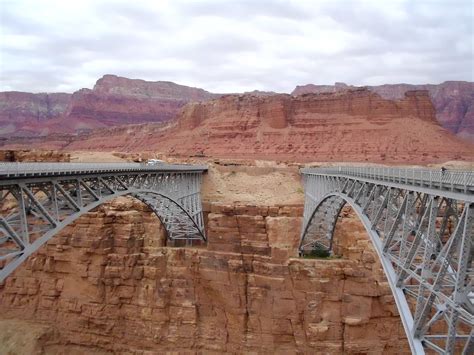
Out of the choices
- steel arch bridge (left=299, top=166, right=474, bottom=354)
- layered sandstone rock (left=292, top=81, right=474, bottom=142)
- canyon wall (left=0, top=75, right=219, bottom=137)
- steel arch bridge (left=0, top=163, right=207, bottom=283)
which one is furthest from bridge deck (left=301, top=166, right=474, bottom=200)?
canyon wall (left=0, top=75, right=219, bottom=137)

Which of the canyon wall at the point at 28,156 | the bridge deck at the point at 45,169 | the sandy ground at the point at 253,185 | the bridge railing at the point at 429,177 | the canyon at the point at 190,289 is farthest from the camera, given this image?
the canyon wall at the point at 28,156

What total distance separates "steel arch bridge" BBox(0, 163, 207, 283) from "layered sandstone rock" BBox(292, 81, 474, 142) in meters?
97.6

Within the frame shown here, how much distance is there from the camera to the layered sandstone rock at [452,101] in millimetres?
134000

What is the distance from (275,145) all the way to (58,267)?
5247 centimetres

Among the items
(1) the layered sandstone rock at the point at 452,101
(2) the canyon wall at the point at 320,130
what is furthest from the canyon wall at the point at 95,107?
(2) the canyon wall at the point at 320,130

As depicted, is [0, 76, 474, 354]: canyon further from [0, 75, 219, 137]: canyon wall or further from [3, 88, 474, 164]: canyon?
[0, 75, 219, 137]: canyon wall

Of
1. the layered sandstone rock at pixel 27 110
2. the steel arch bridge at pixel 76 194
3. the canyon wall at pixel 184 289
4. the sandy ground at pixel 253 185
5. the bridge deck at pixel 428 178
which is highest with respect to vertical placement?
the layered sandstone rock at pixel 27 110

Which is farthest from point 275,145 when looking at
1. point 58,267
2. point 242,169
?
point 58,267

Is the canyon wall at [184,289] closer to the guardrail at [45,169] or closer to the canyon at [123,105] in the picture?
the guardrail at [45,169]

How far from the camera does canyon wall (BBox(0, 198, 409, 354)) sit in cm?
3428

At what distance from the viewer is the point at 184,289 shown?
38031 mm

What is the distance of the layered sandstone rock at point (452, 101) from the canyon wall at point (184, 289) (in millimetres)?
98986

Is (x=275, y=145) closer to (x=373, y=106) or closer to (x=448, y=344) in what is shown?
(x=373, y=106)

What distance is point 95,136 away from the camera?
401ft
